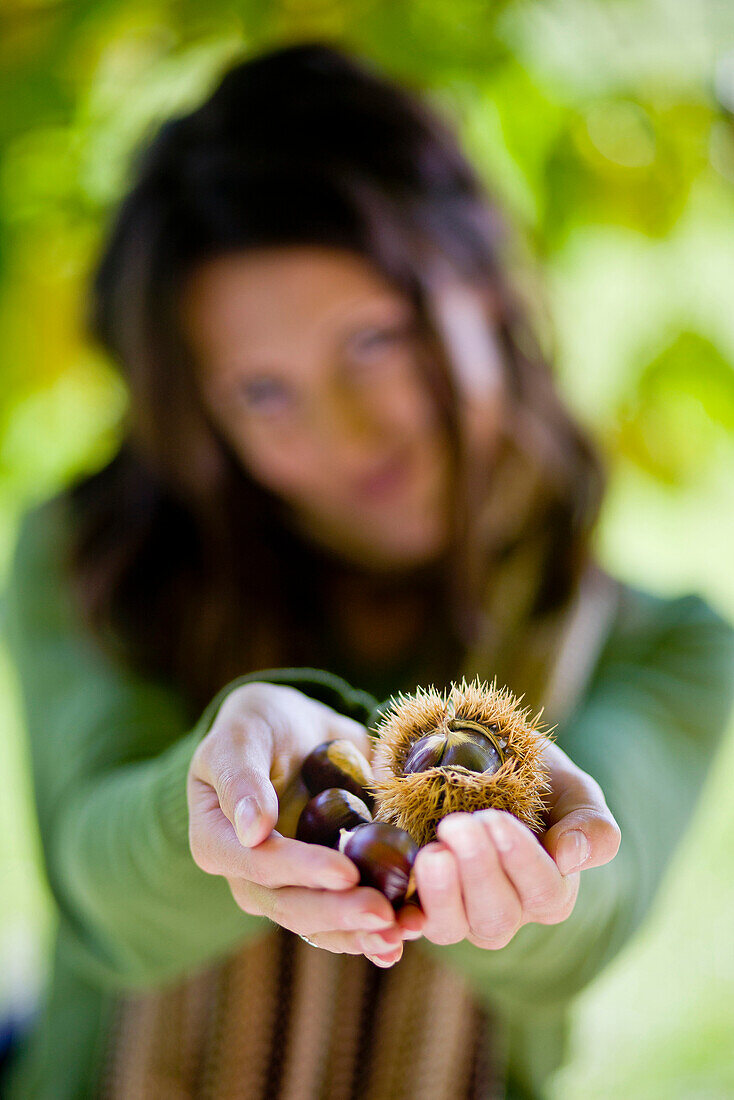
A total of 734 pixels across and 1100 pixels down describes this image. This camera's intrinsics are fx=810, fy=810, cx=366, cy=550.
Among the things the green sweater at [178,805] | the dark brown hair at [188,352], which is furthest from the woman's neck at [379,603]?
the green sweater at [178,805]

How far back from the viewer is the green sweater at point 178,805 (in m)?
0.33

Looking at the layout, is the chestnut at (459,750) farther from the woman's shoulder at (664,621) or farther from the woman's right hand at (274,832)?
the woman's shoulder at (664,621)

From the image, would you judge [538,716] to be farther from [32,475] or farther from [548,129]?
[32,475]

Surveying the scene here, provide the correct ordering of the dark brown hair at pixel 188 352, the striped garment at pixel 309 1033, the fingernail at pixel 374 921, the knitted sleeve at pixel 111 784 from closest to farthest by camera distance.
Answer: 1. the fingernail at pixel 374 921
2. the knitted sleeve at pixel 111 784
3. the striped garment at pixel 309 1033
4. the dark brown hair at pixel 188 352

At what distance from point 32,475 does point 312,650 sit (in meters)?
0.46

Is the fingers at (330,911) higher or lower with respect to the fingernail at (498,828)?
lower

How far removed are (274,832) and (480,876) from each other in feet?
0.17

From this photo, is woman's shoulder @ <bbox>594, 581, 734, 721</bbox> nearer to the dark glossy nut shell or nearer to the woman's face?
the woman's face

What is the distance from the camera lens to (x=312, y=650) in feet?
1.66

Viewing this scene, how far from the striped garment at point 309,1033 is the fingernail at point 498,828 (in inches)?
11.6

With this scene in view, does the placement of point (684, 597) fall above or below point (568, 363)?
below

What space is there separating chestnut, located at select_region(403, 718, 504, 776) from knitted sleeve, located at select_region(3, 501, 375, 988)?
0.04m

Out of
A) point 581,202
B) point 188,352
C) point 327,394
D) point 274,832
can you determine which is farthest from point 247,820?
point 581,202

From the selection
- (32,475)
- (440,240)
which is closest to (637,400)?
(440,240)
